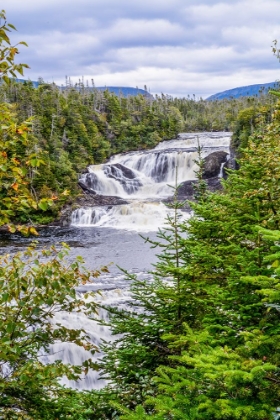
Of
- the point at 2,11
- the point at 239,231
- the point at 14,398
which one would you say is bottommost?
the point at 14,398

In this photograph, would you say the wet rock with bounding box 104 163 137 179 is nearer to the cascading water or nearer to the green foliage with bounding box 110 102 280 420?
the cascading water

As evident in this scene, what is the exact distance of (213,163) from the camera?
48.2 meters

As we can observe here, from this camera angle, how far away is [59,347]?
13383mm

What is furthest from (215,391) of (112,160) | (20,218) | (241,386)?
A: (112,160)

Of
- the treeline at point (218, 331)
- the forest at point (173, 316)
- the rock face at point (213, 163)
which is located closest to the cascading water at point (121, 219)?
the forest at point (173, 316)

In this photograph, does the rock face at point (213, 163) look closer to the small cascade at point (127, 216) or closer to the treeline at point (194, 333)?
the small cascade at point (127, 216)

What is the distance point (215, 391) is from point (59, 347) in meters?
11.5

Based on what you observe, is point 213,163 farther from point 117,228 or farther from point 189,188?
point 117,228

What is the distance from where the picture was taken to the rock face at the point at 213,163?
157ft

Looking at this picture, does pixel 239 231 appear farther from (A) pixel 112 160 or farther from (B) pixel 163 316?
(A) pixel 112 160

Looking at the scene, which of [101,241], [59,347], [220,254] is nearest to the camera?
[220,254]

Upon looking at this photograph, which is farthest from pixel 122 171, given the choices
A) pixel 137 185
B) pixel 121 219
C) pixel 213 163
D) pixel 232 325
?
pixel 232 325

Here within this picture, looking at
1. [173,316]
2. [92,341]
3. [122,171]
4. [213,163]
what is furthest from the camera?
[122,171]

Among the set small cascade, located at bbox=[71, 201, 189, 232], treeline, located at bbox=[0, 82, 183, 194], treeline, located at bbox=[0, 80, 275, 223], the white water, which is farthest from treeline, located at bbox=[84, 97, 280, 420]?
treeline, located at bbox=[0, 82, 183, 194]
